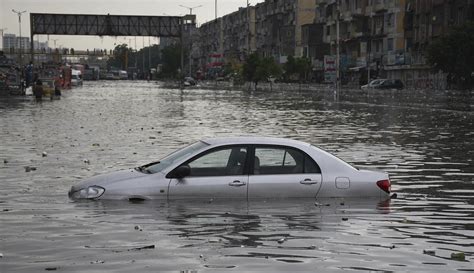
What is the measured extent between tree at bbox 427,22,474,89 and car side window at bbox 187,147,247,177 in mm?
53172

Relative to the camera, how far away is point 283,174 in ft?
38.9

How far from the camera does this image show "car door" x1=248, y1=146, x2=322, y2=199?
11.8 m

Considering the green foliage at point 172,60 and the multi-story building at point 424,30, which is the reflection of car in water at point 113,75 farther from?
the multi-story building at point 424,30

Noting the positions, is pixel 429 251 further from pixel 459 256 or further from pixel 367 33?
pixel 367 33

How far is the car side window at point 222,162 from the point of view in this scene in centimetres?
1173

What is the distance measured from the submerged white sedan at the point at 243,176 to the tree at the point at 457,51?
173ft

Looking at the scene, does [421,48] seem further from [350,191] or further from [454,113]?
[350,191]

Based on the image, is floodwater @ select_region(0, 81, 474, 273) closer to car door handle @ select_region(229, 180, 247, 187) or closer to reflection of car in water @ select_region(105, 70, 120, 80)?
car door handle @ select_region(229, 180, 247, 187)

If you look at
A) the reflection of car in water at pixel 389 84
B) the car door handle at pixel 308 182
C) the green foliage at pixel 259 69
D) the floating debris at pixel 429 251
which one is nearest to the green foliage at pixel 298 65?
the green foliage at pixel 259 69

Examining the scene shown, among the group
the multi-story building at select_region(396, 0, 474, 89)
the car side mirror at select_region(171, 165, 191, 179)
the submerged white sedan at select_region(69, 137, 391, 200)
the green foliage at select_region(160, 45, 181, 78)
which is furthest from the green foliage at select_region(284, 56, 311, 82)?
the car side mirror at select_region(171, 165, 191, 179)

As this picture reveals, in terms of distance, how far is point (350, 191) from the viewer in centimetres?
1194

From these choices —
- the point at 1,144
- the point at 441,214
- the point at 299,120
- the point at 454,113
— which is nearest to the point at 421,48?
the point at 454,113

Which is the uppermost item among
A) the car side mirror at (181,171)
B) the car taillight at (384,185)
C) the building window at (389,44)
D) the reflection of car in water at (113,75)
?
the building window at (389,44)

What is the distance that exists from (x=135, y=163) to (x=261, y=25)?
5755 inches
